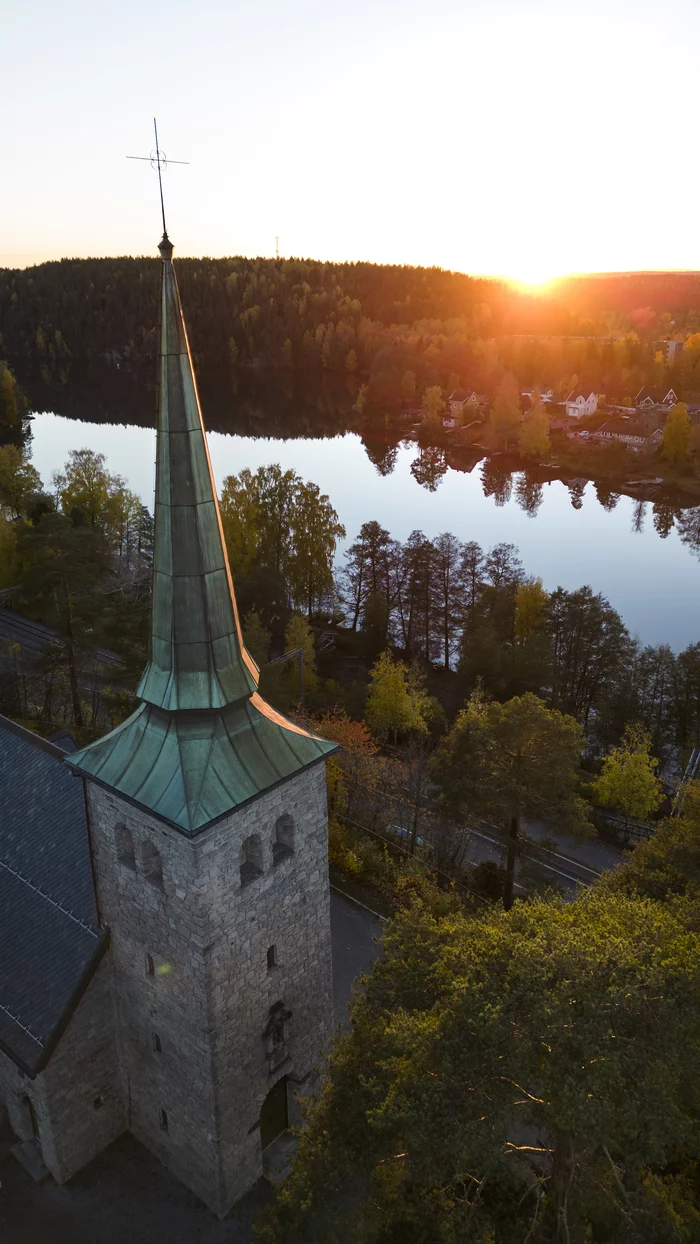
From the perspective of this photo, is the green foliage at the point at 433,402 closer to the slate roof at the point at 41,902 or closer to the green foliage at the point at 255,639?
the green foliage at the point at 255,639

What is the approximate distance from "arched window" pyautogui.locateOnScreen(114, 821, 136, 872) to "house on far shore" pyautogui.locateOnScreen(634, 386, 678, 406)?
340 ft

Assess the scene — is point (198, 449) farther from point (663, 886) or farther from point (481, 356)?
point (481, 356)

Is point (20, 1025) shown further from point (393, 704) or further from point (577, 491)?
point (577, 491)

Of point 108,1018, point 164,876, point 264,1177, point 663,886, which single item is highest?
point 164,876

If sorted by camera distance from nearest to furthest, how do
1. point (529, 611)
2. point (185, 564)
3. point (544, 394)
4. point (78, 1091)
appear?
point (185, 564)
point (78, 1091)
point (529, 611)
point (544, 394)

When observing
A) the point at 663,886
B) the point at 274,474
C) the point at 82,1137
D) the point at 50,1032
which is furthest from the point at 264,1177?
the point at 274,474

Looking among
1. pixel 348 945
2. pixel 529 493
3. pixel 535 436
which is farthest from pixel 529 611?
pixel 535 436

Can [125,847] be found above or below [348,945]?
above

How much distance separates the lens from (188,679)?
43.6 feet

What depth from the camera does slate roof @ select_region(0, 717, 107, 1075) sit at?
1625cm

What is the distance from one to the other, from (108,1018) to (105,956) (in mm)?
1834

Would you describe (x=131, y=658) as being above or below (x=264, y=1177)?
above

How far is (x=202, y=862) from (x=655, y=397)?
363ft

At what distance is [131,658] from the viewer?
1337 inches
